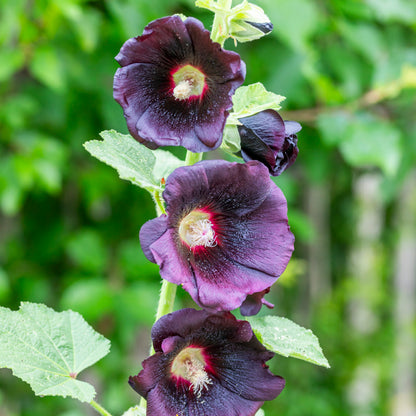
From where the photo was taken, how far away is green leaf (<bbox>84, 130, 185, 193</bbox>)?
0.56 m

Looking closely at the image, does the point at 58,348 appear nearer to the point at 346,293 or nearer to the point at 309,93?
the point at 309,93

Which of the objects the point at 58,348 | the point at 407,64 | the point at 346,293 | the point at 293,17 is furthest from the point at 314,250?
the point at 58,348

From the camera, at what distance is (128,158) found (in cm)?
60

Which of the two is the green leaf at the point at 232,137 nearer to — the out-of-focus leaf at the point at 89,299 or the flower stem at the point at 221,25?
the flower stem at the point at 221,25

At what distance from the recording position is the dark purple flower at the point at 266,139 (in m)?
0.57

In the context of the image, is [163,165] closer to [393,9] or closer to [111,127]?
[111,127]

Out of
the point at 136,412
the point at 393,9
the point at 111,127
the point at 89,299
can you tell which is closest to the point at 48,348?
the point at 136,412

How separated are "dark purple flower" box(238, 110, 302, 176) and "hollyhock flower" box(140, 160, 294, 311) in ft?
0.12

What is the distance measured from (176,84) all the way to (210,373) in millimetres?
294

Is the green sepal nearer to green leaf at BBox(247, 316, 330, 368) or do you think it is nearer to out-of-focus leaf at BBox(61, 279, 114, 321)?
green leaf at BBox(247, 316, 330, 368)

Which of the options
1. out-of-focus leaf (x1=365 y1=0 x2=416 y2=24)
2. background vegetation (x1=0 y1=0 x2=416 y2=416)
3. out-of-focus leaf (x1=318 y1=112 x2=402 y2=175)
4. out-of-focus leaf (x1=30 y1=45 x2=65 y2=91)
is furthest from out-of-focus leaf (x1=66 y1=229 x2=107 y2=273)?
out-of-focus leaf (x1=365 y1=0 x2=416 y2=24)

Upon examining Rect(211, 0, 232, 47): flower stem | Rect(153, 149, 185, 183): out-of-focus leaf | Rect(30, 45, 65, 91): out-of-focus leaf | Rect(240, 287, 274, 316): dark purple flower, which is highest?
Rect(211, 0, 232, 47): flower stem

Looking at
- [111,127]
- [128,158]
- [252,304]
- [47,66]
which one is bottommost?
[111,127]

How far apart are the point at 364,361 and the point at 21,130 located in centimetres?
294
